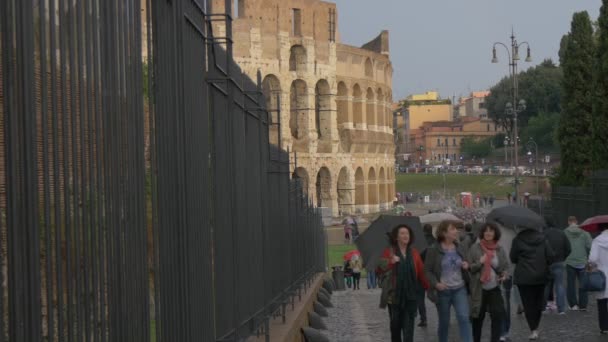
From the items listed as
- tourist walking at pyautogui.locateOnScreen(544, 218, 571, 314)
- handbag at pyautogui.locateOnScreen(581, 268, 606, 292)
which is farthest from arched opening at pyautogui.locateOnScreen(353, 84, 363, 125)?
→ handbag at pyautogui.locateOnScreen(581, 268, 606, 292)

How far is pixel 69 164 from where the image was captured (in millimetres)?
3152

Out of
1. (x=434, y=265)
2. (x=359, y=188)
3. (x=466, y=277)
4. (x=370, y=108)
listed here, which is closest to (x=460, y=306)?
(x=466, y=277)

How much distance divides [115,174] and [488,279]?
725cm

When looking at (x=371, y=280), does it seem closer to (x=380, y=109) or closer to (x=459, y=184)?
(x=380, y=109)

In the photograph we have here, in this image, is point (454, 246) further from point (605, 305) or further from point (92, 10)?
point (92, 10)

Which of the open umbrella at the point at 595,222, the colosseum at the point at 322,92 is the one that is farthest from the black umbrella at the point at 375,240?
the colosseum at the point at 322,92

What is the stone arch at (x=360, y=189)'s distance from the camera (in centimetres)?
6419

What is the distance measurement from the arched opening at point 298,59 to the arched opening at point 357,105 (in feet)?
20.9

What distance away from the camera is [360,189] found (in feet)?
211

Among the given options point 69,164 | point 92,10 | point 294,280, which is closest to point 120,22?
point 92,10

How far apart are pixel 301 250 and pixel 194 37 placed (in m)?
10.6

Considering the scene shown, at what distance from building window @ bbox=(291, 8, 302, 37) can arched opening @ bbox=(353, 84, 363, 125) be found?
6897mm

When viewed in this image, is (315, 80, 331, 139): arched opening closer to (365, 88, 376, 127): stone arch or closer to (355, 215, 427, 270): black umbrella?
(365, 88, 376, 127): stone arch

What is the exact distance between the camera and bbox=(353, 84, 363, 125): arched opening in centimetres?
6412
